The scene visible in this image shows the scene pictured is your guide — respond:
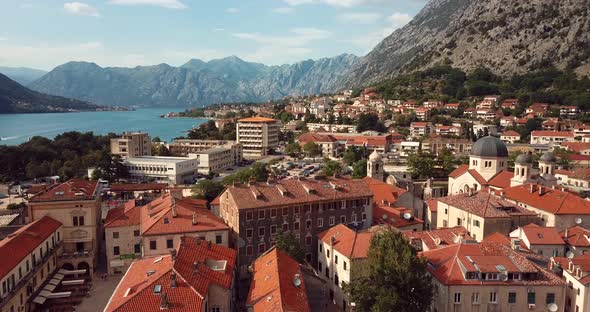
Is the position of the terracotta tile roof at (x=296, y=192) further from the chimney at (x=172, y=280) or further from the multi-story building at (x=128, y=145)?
the multi-story building at (x=128, y=145)

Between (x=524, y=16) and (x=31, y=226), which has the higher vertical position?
(x=524, y=16)

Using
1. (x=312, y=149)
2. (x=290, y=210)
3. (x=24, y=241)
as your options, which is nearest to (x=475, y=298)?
(x=290, y=210)

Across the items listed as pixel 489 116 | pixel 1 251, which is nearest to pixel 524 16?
pixel 489 116

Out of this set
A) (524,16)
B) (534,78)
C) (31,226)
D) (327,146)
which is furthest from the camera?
(524,16)

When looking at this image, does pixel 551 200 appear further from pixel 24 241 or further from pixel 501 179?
pixel 24 241

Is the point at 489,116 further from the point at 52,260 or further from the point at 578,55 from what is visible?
the point at 52,260
